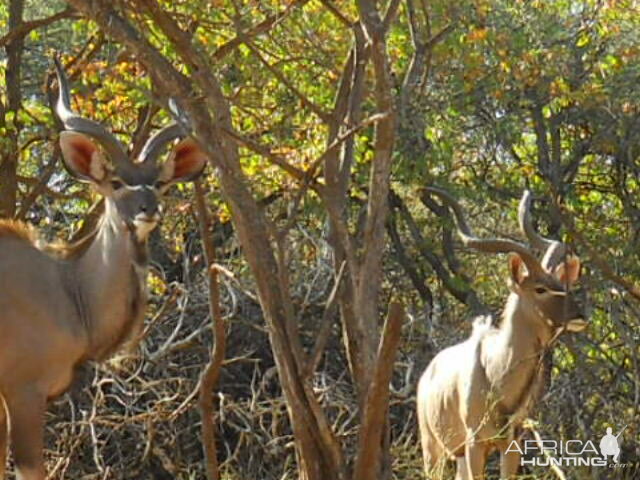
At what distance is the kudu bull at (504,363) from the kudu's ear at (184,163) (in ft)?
4.22

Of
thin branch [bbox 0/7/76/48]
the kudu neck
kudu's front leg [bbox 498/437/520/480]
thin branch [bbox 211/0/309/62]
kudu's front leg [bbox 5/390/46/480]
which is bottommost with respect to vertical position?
kudu's front leg [bbox 498/437/520/480]

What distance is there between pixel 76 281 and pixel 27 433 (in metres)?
0.68

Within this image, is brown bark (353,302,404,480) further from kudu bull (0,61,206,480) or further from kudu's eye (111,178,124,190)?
kudu's eye (111,178,124,190)

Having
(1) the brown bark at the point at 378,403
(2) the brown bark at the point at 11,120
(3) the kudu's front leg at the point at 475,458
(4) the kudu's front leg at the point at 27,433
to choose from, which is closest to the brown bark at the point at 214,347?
(4) the kudu's front leg at the point at 27,433

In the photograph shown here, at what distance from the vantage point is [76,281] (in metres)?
5.71

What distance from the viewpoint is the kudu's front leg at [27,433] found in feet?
17.2

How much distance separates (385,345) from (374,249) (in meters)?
0.54

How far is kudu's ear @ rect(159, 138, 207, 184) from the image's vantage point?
5.62 m

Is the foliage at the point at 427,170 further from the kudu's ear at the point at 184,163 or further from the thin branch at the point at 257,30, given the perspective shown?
the kudu's ear at the point at 184,163

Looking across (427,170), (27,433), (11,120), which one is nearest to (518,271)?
(427,170)

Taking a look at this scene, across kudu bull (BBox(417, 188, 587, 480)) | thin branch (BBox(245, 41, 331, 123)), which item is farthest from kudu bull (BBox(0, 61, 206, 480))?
kudu bull (BBox(417, 188, 587, 480))

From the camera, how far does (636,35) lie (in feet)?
30.3

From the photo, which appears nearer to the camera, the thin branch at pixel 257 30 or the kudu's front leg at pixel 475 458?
the thin branch at pixel 257 30

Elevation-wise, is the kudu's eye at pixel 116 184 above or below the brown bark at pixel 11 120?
below
